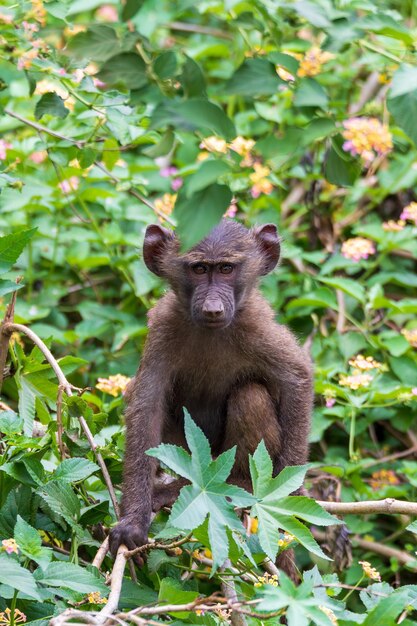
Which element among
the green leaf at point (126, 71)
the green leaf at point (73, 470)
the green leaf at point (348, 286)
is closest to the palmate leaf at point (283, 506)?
the green leaf at point (73, 470)

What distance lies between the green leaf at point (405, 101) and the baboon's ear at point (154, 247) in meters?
2.72

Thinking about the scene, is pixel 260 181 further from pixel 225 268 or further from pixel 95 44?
pixel 95 44

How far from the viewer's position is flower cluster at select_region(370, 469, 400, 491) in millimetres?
7023

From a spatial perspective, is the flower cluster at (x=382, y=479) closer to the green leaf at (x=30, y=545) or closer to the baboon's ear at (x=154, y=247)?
the baboon's ear at (x=154, y=247)

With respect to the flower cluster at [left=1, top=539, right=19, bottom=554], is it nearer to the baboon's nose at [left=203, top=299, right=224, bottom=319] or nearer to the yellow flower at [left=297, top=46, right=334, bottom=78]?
the baboon's nose at [left=203, top=299, right=224, bottom=319]

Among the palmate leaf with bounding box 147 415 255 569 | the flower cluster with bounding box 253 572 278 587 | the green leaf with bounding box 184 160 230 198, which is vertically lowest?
the flower cluster with bounding box 253 572 278 587

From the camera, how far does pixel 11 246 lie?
15.7 ft

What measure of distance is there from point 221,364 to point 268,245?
0.81 m

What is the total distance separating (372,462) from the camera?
697 cm

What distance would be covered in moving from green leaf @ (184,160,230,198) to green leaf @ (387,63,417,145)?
69 cm

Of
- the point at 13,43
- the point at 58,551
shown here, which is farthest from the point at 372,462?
the point at 13,43

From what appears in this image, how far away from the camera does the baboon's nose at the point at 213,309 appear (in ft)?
18.1

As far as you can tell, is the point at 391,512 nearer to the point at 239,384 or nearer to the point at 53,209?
the point at 239,384

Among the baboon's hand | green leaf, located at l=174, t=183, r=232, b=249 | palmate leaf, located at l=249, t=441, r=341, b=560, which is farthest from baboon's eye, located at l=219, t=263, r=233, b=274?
green leaf, located at l=174, t=183, r=232, b=249
